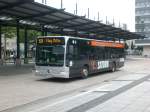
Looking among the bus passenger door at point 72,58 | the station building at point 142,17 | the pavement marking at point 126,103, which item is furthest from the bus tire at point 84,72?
the station building at point 142,17

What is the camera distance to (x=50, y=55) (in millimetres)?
20391

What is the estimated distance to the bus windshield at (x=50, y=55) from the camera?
790 inches

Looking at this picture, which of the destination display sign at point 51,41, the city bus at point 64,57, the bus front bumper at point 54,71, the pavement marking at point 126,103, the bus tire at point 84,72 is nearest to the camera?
the pavement marking at point 126,103

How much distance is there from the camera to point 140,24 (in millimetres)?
145500

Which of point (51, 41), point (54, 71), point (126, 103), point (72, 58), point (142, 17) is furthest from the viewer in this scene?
point (142, 17)

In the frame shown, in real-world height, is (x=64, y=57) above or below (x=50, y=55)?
below

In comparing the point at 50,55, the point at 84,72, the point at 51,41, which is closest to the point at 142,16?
the point at 84,72

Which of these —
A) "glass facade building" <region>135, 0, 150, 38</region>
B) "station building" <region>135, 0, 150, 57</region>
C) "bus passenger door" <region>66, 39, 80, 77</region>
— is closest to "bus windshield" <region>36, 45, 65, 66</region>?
"bus passenger door" <region>66, 39, 80, 77</region>

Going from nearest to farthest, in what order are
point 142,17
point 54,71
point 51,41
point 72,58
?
1. point 54,71
2. point 51,41
3. point 72,58
4. point 142,17

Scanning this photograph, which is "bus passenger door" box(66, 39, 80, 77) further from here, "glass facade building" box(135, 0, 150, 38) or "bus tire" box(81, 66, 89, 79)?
"glass facade building" box(135, 0, 150, 38)

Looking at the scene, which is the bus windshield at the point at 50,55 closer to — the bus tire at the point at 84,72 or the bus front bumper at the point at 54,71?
the bus front bumper at the point at 54,71

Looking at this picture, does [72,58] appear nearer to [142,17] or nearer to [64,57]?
[64,57]

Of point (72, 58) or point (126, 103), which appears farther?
point (72, 58)

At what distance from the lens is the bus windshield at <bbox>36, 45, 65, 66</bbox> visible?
20062 mm
